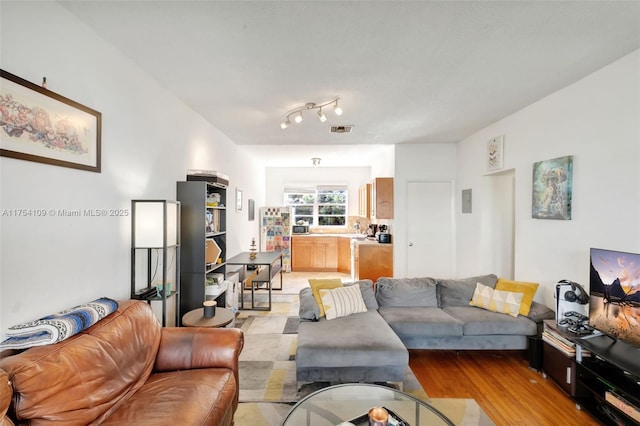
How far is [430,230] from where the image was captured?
15.6 ft

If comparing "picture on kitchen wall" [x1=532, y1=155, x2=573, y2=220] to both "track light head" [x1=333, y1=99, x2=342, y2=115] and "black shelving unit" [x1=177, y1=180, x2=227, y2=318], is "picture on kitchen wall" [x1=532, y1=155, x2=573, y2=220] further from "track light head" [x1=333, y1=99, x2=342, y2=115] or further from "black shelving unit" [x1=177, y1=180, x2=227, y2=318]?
"black shelving unit" [x1=177, y1=180, x2=227, y2=318]

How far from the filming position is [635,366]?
5.42 ft

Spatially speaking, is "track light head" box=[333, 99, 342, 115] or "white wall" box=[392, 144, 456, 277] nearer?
"track light head" box=[333, 99, 342, 115]

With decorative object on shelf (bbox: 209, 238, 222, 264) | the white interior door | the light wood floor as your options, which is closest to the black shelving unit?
decorative object on shelf (bbox: 209, 238, 222, 264)

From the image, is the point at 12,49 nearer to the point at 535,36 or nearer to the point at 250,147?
the point at 535,36

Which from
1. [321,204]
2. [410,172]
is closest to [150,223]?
[410,172]

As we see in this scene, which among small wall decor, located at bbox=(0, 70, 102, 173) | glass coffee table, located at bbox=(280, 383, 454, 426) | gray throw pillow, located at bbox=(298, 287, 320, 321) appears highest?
small wall decor, located at bbox=(0, 70, 102, 173)

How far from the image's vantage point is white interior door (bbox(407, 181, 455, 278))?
4742mm

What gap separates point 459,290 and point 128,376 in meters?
2.96

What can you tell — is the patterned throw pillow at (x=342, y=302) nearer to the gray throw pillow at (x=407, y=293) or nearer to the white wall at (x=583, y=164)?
the gray throw pillow at (x=407, y=293)

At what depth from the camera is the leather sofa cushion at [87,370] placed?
1111mm

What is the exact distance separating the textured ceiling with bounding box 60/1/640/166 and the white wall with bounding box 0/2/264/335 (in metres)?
0.18

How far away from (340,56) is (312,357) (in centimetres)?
223

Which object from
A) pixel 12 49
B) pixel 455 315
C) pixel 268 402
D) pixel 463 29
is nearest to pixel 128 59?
pixel 12 49
